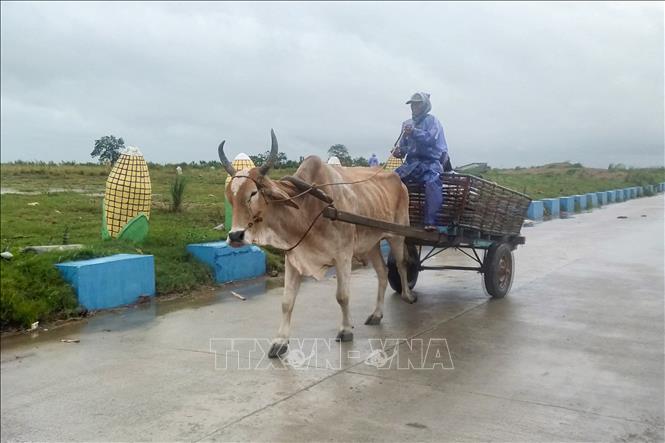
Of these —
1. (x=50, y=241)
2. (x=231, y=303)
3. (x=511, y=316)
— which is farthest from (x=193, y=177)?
(x=511, y=316)

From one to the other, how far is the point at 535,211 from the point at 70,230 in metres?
15.2

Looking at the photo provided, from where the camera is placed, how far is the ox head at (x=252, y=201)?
523 cm

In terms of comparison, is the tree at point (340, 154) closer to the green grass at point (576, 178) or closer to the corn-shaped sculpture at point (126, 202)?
the corn-shaped sculpture at point (126, 202)

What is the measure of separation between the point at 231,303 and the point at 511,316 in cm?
321

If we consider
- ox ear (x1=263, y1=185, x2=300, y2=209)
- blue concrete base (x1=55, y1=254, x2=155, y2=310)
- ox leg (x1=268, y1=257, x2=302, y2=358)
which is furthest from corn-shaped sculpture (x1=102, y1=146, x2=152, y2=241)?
ox ear (x1=263, y1=185, x2=300, y2=209)

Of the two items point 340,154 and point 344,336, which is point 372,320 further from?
point 340,154

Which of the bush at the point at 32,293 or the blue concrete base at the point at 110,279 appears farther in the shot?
the blue concrete base at the point at 110,279

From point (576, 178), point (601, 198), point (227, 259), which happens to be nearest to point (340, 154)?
point (227, 259)

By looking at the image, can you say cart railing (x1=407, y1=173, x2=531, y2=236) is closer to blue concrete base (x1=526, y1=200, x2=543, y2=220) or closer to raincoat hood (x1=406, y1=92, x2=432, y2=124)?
raincoat hood (x1=406, y1=92, x2=432, y2=124)

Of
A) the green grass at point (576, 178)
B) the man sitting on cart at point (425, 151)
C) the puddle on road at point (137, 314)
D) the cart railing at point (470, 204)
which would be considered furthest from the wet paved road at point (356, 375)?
the green grass at point (576, 178)

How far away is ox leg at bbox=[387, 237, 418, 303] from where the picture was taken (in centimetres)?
743

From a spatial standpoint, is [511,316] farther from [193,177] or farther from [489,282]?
[193,177]

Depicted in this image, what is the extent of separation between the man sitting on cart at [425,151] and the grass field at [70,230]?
10.1 feet

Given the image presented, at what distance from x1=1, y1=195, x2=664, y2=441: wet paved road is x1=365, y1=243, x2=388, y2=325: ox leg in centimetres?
15
